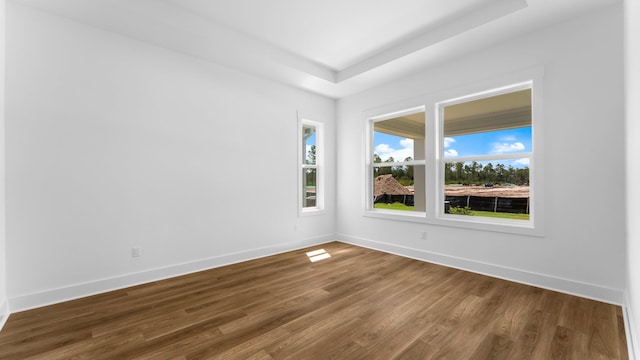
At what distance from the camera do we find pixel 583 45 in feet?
9.00

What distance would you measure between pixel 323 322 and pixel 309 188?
3.06 metres

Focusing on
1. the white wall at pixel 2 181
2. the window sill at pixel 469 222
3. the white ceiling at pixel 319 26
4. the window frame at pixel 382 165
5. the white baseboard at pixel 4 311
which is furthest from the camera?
the window frame at pixel 382 165

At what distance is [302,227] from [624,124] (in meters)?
4.04

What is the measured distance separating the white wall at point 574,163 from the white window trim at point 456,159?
2.7 inches

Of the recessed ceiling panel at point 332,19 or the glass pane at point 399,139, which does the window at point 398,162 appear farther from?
the recessed ceiling panel at point 332,19

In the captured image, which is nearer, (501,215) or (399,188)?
(501,215)

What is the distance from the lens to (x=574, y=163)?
9.16 feet

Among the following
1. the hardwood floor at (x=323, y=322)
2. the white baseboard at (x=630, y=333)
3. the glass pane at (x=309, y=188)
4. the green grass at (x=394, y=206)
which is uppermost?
the glass pane at (x=309, y=188)

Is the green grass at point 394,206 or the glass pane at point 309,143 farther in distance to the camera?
the glass pane at point 309,143

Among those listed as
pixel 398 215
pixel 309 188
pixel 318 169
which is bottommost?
pixel 398 215

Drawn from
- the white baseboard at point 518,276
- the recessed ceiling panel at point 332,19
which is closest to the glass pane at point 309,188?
the white baseboard at point 518,276

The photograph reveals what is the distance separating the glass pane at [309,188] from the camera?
16.5 ft

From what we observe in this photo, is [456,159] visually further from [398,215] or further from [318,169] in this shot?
[318,169]

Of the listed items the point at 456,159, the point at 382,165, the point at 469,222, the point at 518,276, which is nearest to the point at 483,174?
the point at 456,159
